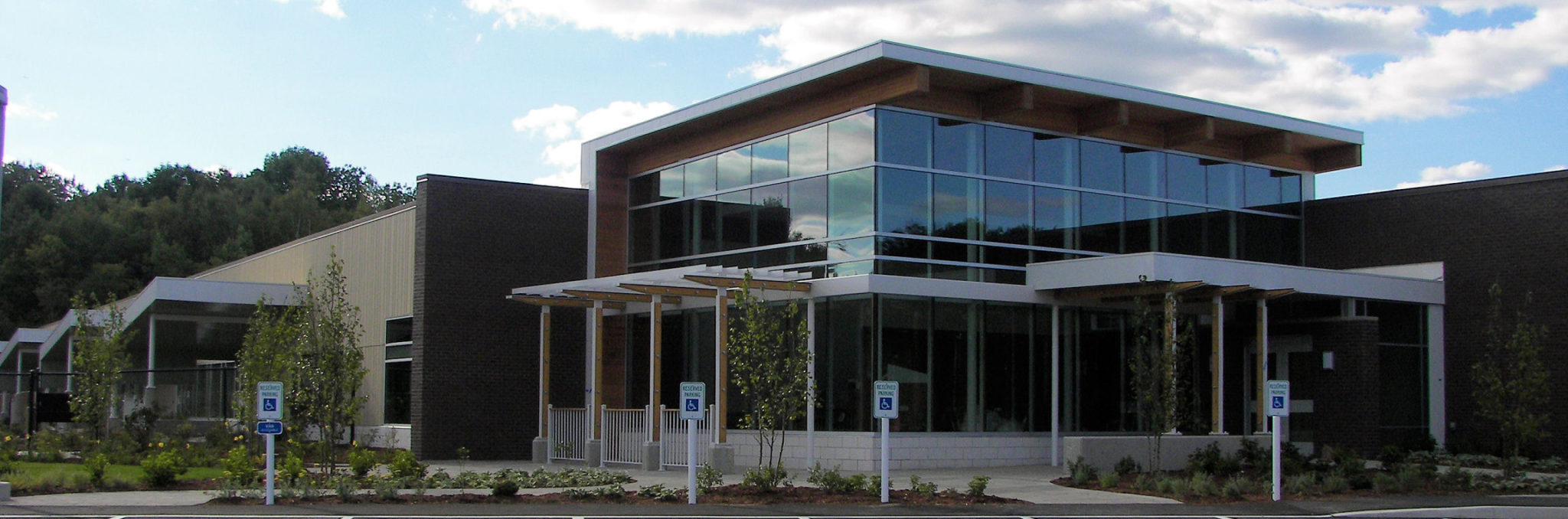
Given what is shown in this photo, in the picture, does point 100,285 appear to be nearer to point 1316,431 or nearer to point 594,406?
point 594,406

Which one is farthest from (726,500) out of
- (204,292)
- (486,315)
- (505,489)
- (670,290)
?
(204,292)

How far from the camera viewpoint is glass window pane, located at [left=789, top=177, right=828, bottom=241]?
2495 cm

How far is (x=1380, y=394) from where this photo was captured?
27.6 m

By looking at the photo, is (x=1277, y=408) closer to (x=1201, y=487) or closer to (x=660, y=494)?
(x=1201, y=487)

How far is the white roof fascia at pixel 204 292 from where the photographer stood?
3284 cm

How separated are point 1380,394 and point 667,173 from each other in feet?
47.8

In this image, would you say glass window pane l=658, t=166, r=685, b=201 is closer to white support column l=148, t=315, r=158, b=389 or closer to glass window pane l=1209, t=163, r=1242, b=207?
glass window pane l=1209, t=163, r=1242, b=207

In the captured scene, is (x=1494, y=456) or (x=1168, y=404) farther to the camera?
(x=1494, y=456)

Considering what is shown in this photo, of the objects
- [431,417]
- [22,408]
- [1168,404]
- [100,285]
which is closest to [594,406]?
[431,417]

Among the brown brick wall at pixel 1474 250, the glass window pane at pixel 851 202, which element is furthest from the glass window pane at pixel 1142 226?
the glass window pane at pixel 851 202

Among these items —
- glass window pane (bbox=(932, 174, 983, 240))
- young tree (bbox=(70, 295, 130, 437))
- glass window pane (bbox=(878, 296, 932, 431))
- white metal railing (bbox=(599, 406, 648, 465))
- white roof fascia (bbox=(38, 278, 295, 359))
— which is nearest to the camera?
glass window pane (bbox=(878, 296, 932, 431))

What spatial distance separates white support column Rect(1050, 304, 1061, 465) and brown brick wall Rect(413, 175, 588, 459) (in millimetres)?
9769

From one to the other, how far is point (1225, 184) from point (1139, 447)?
350 inches

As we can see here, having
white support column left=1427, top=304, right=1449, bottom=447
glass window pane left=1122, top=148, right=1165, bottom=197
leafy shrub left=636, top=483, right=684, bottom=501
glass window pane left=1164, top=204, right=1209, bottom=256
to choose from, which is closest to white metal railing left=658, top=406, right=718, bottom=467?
leafy shrub left=636, top=483, right=684, bottom=501
